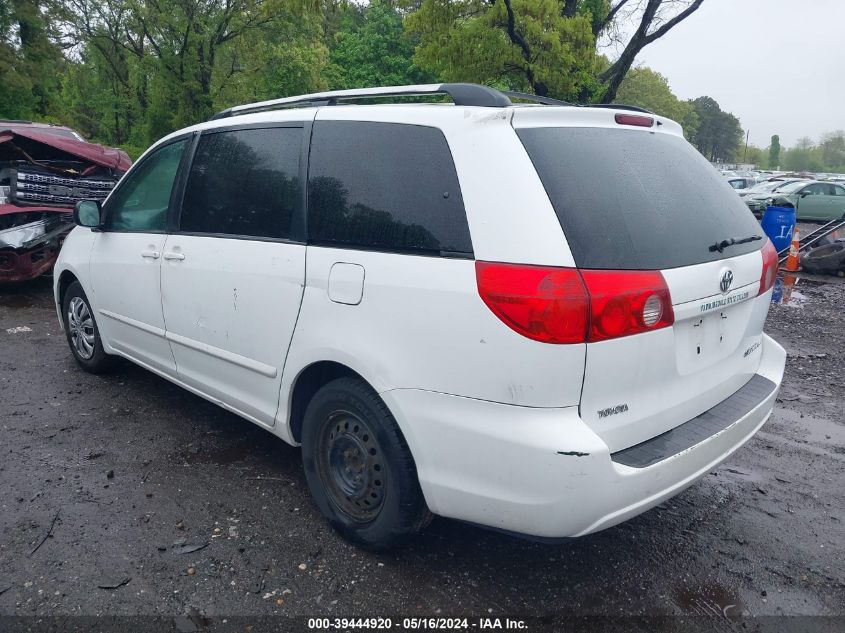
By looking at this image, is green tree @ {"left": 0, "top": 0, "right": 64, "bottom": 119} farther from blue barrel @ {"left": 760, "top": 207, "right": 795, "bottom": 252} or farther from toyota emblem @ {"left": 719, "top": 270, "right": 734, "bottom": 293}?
toyota emblem @ {"left": 719, "top": 270, "right": 734, "bottom": 293}

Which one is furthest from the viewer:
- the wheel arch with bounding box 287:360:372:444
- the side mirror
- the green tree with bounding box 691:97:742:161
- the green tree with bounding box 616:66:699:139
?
the green tree with bounding box 691:97:742:161

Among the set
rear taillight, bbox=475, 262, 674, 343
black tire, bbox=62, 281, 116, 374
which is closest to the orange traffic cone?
rear taillight, bbox=475, 262, 674, 343

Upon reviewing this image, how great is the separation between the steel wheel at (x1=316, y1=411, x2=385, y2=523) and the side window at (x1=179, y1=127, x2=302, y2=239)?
94 centimetres

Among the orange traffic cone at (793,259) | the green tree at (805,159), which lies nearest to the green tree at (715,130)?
the green tree at (805,159)

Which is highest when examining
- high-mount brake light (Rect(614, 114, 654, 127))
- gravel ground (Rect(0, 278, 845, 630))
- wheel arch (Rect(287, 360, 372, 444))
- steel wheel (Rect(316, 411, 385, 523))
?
high-mount brake light (Rect(614, 114, 654, 127))

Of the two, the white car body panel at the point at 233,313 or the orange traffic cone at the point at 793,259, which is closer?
the white car body panel at the point at 233,313

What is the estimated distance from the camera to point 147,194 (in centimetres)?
425

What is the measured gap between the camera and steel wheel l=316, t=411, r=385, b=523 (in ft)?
9.22

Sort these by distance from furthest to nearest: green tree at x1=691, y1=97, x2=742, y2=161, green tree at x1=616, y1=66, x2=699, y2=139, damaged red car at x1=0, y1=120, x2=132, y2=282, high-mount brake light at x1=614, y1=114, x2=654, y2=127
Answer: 1. green tree at x1=691, y1=97, x2=742, y2=161
2. green tree at x1=616, y1=66, x2=699, y2=139
3. damaged red car at x1=0, y1=120, x2=132, y2=282
4. high-mount brake light at x1=614, y1=114, x2=654, y2=127

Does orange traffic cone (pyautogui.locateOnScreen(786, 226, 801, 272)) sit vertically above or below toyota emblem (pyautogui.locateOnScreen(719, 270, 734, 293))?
below

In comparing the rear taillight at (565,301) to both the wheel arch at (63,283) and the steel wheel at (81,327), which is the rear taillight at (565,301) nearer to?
the steel wheel at (81,327)

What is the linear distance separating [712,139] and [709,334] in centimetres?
11902

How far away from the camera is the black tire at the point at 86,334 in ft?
16.1

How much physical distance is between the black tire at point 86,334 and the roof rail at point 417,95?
214 centimetres
